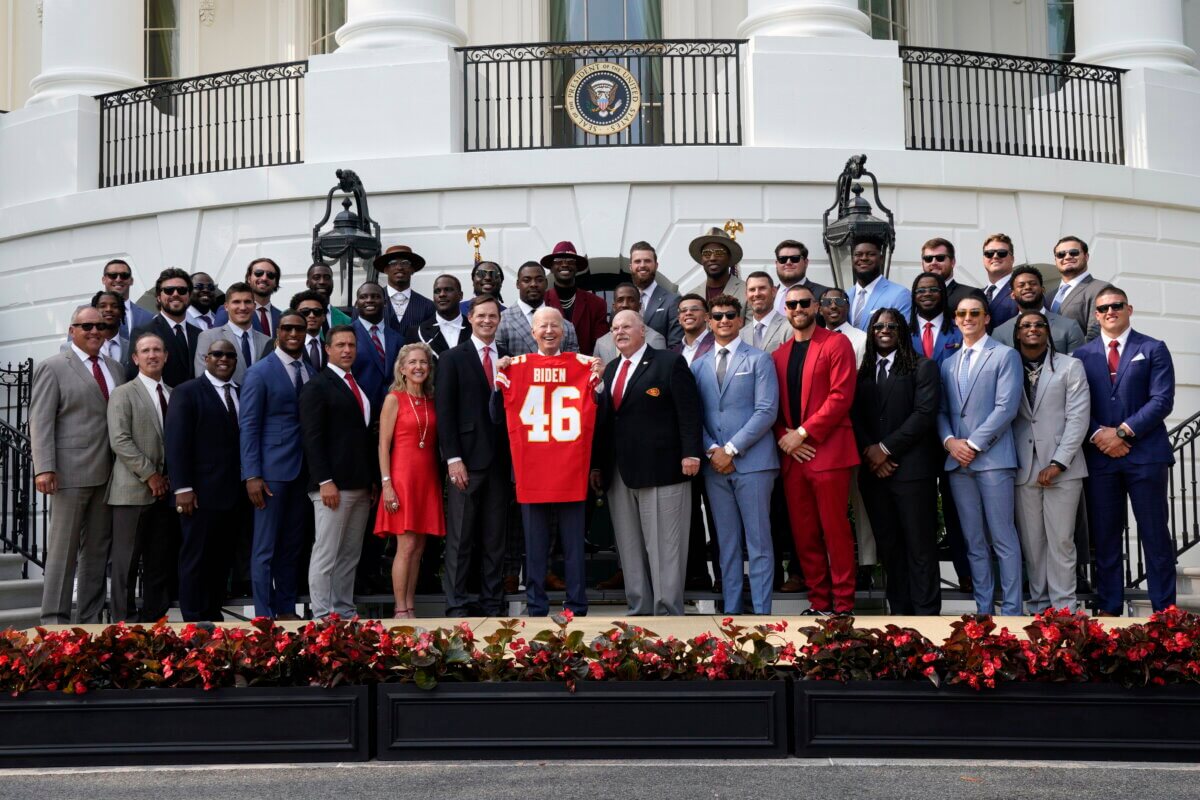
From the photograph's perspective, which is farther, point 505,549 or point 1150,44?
point 1150,44

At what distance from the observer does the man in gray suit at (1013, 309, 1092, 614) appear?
9430 mm

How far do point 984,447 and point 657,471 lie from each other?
199cm

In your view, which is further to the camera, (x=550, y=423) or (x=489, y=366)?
(x=489, y=366)

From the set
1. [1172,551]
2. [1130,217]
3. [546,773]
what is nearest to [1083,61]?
[1130,217]

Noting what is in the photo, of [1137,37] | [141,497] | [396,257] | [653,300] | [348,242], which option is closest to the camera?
[141,497]

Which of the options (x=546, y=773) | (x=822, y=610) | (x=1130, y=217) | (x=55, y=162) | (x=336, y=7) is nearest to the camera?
(x=546, y=773)

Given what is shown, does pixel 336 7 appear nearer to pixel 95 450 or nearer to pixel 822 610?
pixel 95 450

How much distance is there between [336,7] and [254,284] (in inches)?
370

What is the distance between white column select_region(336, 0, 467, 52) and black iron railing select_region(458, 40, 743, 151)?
368mm

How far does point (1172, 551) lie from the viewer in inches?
382

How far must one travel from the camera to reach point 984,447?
30.9 ft

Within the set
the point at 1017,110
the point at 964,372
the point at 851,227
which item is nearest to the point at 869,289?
the point at 964,372

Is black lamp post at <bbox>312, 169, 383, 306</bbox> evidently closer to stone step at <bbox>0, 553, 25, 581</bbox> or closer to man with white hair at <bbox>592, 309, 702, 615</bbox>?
stone step at <bbox>0, 553, 25, 581</bbox>

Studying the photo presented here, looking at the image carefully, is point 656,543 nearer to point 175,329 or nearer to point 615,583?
point 615,583
